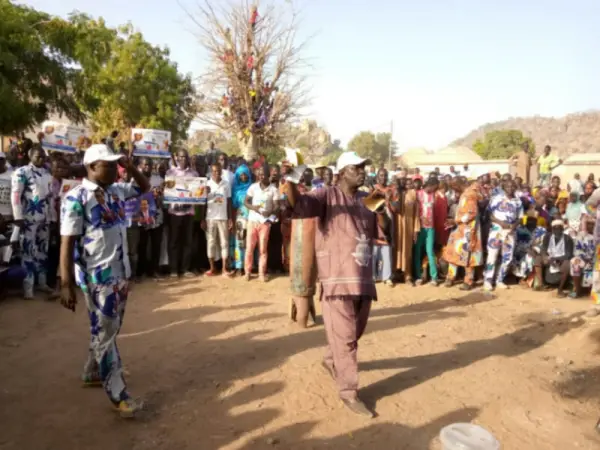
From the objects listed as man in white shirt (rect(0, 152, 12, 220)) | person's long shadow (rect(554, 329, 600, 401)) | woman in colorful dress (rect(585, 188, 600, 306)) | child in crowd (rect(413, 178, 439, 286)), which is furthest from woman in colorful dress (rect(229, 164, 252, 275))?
person's long shadow (rect(554, 329, 600, 401))

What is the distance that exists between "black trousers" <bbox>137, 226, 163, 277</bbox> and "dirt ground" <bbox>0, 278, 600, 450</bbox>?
4.49ft

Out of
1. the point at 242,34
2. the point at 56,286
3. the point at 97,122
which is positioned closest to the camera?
the point at 56,286

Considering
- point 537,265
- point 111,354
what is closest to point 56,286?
point 111,354

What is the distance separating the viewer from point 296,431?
11.6 feet

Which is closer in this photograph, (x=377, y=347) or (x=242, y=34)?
(x=377, y=347)

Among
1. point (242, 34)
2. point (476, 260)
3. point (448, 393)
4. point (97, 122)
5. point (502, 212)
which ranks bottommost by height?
point (448, 393)

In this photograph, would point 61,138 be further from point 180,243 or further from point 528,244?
point 528,244

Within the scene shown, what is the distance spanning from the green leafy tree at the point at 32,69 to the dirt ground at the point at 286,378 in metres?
7.18

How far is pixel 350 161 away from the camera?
12.6ft

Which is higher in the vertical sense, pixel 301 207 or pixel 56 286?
pixel 301 207

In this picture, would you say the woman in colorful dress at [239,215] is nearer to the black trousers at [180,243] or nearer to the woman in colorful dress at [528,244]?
the black trousers at [180,243]

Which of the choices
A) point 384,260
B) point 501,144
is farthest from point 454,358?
point 501,144

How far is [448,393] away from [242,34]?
1455cm

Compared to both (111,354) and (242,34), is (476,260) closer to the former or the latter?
(111,354)
